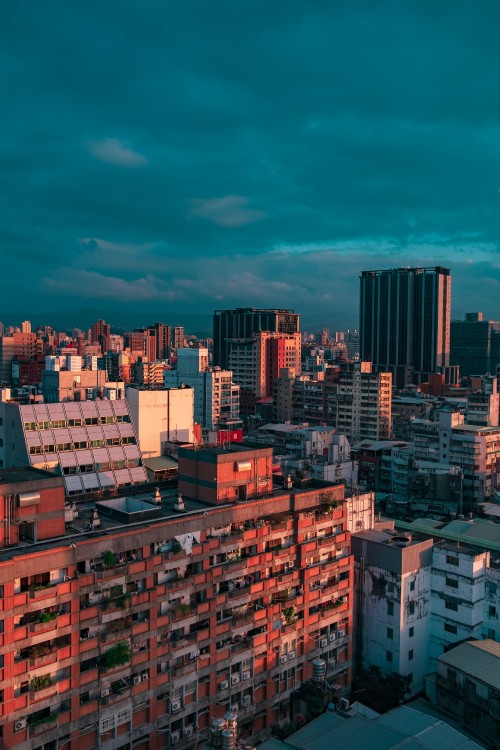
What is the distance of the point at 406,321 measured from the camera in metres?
161

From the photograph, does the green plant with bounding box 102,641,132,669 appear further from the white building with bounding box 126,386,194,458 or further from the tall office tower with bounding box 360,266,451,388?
the tall office tower with bounding box 360,266,451,388

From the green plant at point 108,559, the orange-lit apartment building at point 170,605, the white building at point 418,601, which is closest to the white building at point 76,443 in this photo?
the orange-lit apartment building at point 170,605

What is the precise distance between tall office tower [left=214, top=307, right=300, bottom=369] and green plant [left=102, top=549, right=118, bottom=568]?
432ft

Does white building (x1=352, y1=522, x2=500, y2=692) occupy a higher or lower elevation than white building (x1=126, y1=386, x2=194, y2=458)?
lower

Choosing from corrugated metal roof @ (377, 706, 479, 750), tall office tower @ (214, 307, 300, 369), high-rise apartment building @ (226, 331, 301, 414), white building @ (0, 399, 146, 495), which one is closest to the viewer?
corrugated metal roof @ (377, 706, 479, 750)

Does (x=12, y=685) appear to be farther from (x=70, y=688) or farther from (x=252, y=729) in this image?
(x=252, y=729)

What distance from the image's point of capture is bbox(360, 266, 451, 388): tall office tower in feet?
513

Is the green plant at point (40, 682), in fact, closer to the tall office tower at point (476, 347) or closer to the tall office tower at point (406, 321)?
the tall office tower at point (406, 321)

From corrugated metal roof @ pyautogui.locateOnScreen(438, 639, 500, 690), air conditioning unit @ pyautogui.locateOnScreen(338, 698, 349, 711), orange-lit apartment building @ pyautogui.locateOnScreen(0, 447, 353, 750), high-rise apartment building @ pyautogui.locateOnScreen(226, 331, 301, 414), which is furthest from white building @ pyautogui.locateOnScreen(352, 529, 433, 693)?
high-rise apartment building @ pyautogui.locateOnScreen(226, 331, 301, 414)

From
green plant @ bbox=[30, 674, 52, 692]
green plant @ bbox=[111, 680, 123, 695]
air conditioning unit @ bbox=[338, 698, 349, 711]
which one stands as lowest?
air conditioning unit @ bbox=[338, 698, 349, 711]

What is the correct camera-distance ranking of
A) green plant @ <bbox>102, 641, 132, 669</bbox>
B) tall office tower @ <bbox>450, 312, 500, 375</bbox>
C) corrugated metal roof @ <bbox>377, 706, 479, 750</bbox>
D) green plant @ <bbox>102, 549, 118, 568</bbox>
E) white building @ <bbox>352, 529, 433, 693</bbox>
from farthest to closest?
tall office tower @ <bbox>450, 312, 500, 375</bbox> → white building @ <bbox>352, 529, 433, 693</bbox> → corrugated metal roof @ <bbox>377, 706, 479, 750</bbox> → green plant @ <bbox>102, 549, 118, 568</bbox> → green plant @ <bbox>102, 641, 132, 669</bbox>

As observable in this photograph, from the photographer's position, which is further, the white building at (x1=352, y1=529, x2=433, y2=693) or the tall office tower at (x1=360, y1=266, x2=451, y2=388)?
the tall office tower at (x1=360, y1=266, x2=451, y2=388)

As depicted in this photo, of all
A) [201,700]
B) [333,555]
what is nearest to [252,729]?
[201,700]

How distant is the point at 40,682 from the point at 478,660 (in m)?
16.6
